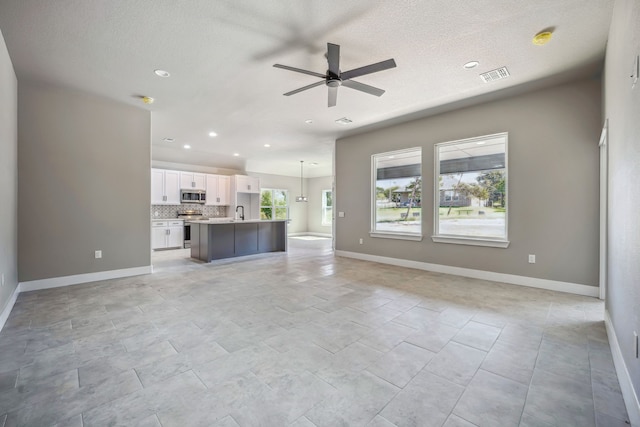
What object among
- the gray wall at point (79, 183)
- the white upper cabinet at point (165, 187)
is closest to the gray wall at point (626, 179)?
the gray wall at point (79, 183)

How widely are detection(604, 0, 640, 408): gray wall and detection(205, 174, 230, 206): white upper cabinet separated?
919cm

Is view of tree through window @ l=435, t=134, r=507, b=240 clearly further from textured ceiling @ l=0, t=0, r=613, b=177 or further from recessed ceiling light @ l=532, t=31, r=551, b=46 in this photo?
recessed ceiling light @ l=532, t=31, r=551, b=46

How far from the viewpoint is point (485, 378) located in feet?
6.34

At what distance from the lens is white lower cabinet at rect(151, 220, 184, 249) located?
7.99m

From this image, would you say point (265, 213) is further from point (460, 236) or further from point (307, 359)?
point (307, 359)

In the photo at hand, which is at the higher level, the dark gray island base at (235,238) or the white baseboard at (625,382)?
the dark gray island base at (235,238)

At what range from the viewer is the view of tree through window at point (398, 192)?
5.70 m

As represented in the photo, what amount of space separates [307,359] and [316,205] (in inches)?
404

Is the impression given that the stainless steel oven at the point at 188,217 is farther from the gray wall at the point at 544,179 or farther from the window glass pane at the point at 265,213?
the gray wall at the point at 544,179

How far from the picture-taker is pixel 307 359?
2176 millimetres

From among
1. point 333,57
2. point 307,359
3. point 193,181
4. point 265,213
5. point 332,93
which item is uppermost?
point 333,57

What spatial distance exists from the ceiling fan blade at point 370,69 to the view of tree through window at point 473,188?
2.74 metres

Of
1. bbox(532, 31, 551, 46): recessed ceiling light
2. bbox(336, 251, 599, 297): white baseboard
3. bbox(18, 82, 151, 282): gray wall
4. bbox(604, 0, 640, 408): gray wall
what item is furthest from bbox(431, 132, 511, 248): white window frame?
bbox(18, 82, 151, 282): gray wall

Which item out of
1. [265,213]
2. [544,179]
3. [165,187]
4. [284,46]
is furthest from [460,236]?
[265,213]
